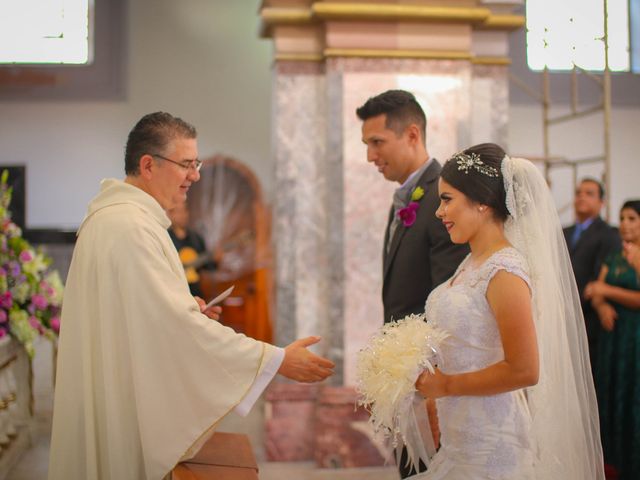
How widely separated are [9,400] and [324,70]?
10.3 ft

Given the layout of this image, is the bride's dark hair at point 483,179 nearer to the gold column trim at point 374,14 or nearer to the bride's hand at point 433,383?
the bride's hand at point 433,383

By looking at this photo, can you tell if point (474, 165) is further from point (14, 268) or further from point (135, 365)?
point (14, 268)

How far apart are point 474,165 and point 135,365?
142 cm

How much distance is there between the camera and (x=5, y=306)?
18.4ft

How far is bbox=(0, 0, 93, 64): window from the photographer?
10859 mm

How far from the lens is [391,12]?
595 centimetres

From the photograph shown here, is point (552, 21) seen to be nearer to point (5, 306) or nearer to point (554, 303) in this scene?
point (5, 306)

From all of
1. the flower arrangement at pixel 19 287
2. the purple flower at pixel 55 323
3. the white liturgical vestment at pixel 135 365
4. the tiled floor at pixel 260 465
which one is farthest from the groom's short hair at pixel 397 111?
the purple flower at pixel 55 323

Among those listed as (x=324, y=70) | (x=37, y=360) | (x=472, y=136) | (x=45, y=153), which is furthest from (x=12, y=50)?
(x=472, y=136)

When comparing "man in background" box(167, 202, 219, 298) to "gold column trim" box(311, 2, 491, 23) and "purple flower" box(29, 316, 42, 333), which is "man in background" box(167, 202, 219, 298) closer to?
"purple flower" box(29, 316, 42, 333)

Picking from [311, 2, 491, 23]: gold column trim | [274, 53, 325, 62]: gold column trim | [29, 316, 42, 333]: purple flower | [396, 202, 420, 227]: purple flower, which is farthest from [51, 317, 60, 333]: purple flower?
[396, 202, 420, 227]: purple flower

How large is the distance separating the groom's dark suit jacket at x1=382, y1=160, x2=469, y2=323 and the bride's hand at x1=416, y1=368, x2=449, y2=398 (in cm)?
76

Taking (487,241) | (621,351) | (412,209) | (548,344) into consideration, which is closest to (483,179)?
(487,241)

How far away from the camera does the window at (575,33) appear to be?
34.9 feet
